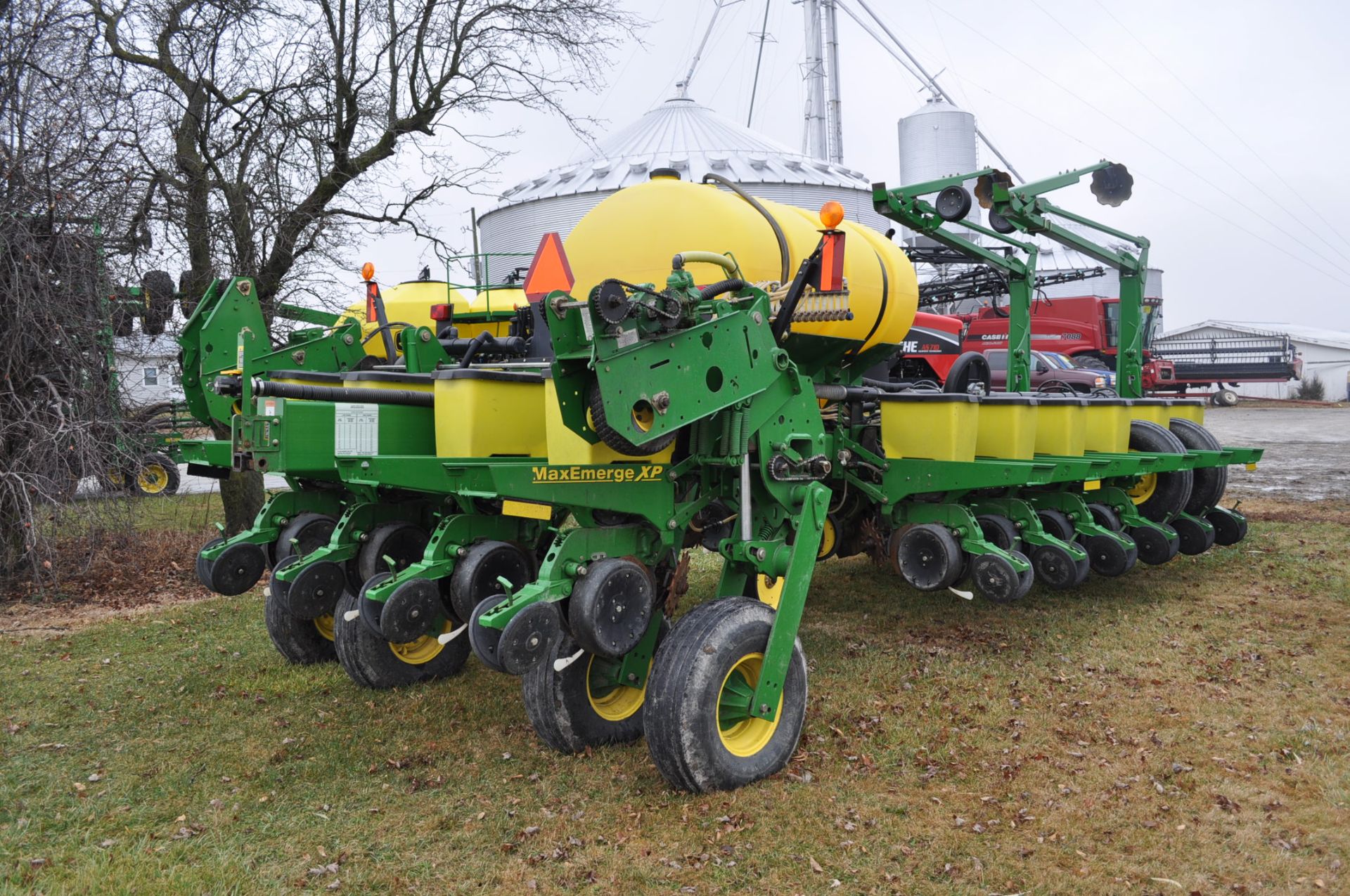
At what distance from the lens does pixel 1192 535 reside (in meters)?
8.66

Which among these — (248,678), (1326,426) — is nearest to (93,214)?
(248,678)

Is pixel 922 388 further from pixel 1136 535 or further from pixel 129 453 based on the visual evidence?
pixel 129 453

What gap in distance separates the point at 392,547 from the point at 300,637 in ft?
5.08

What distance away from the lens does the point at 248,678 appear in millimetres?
6422

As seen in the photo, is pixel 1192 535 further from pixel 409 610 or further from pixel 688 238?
pixel 409 610

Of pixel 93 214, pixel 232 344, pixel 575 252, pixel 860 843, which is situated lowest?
pixel 860 843

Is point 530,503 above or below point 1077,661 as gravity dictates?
above

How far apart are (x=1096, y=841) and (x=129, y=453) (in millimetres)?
7961

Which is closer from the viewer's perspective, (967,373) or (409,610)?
(409,610)

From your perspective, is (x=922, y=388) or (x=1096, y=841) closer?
(x=1096, y=841)

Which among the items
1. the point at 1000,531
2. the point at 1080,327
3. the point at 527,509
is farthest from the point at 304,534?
the point at 1080,327

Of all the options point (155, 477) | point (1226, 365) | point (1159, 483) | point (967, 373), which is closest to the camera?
point (967, 373)

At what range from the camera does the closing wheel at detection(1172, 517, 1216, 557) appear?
8602 millimetres

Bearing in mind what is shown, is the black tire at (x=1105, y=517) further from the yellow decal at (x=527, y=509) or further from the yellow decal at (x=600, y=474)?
the yellow decal at (x=527, y=509)
